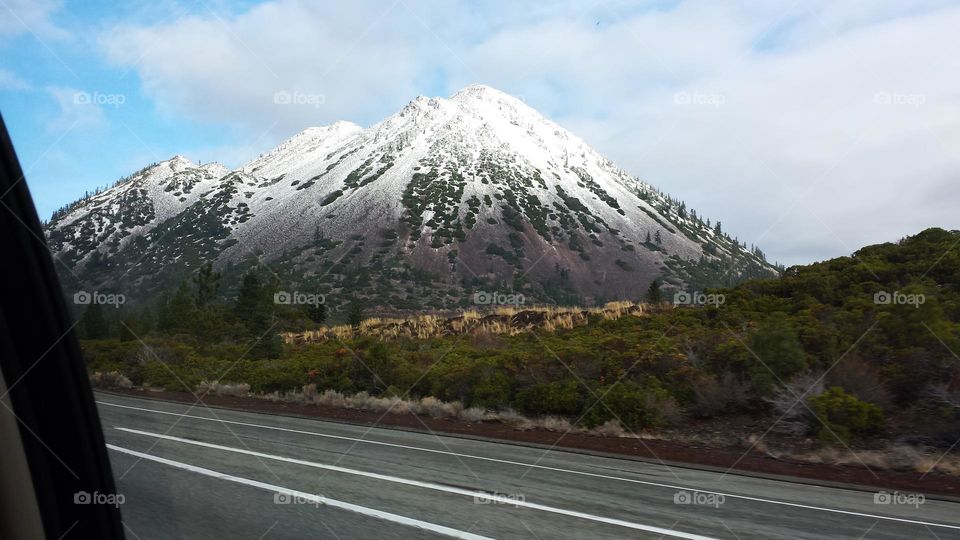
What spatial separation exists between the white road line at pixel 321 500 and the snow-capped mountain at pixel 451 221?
38088 millimetres

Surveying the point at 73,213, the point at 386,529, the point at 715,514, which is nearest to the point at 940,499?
the point at 715,514

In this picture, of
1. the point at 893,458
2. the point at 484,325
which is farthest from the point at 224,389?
the point at 893,458

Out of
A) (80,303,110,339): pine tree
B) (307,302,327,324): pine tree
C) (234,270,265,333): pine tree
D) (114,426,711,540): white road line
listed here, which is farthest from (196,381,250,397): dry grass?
(307,302,327,324): pine tree

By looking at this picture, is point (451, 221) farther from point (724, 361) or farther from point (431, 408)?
point (724, 361)

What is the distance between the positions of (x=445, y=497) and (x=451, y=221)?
91.1m

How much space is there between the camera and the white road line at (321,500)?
5.47m

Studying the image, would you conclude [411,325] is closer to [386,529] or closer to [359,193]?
[386,529]

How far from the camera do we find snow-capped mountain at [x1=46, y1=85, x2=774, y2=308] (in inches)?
3046

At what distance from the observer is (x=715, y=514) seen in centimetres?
658

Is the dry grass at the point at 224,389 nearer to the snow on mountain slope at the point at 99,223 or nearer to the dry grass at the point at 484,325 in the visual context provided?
the dry grass at the point at 484,325

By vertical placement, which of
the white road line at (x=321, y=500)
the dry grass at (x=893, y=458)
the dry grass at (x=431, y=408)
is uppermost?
the white road line at (x=321, y=500)

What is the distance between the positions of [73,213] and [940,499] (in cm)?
1004

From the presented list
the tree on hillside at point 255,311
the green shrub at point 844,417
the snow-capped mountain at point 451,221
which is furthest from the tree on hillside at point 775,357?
the snow-capped mountain at point 451,221

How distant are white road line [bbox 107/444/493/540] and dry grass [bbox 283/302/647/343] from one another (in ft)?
56.8
